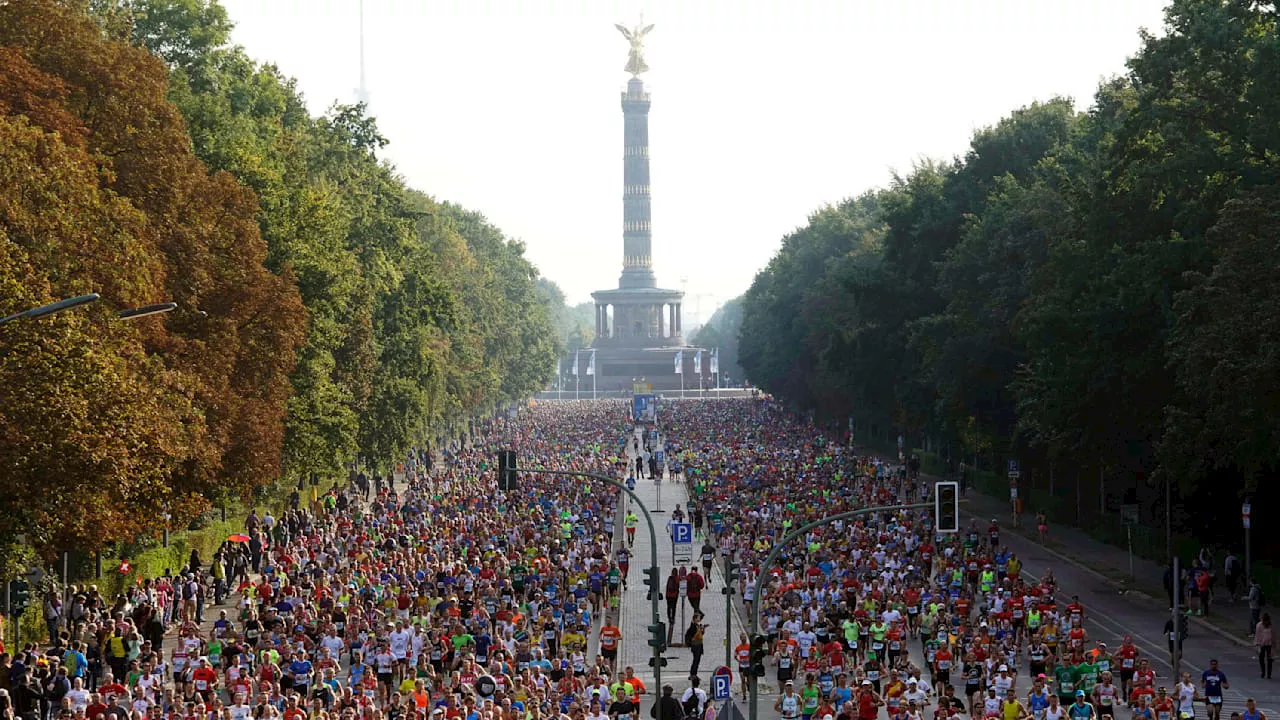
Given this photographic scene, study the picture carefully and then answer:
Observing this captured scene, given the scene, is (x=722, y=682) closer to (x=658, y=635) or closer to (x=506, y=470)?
(x=658, y=635)

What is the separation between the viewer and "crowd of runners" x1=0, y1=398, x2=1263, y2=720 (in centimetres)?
2689

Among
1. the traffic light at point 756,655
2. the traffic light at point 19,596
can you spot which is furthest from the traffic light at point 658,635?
the traffic light at point 19,596

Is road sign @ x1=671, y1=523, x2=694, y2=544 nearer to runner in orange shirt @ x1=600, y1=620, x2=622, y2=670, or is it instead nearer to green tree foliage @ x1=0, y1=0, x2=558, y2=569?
runner in orange shirt @ x1=600, y1=620, x2=622, y2=670

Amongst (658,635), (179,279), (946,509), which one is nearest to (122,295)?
(179,279)

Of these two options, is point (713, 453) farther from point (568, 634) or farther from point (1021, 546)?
point (568, 634)

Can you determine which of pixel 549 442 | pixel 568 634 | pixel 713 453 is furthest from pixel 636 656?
pixel 549 442

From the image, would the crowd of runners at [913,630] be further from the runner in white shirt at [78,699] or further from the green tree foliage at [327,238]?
the green tree foliage at [327,238]

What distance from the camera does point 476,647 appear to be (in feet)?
110

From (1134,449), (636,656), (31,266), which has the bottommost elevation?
(636,656)

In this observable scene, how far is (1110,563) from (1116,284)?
8940mm

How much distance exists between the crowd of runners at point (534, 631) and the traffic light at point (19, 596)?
3.54ft

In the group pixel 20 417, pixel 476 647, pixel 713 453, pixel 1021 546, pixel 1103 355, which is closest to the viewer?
pixel 20 417

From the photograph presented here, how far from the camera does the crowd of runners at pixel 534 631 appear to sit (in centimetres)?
2689

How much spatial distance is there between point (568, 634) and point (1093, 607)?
14752 mm
